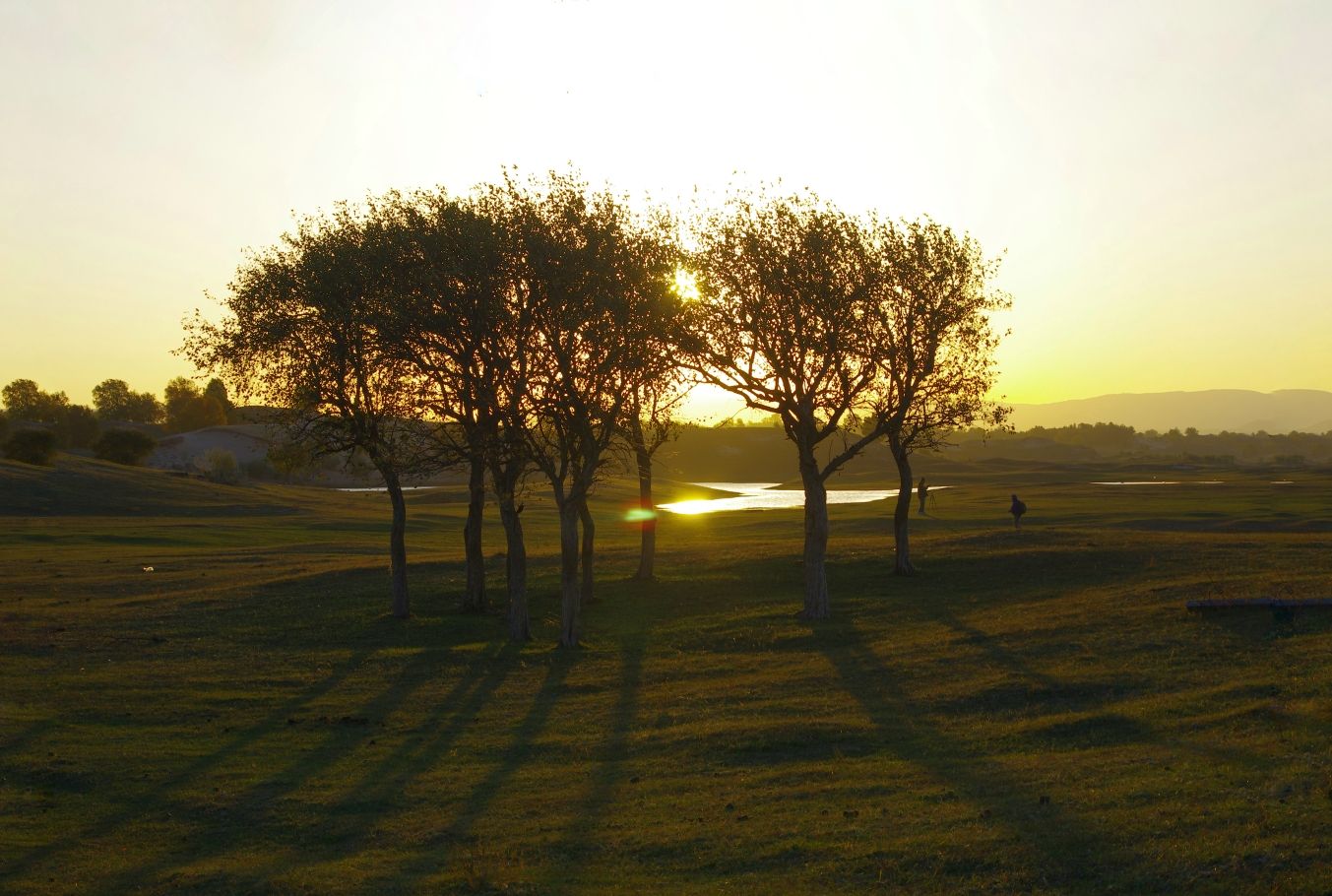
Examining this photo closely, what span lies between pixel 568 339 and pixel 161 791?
1699 centimetres

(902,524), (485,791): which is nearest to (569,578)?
(902,524)

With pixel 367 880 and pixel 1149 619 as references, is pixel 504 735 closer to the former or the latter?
pixel 367 880

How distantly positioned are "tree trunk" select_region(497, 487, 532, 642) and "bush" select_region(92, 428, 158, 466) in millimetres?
132396

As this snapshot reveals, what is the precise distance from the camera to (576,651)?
3450 cm

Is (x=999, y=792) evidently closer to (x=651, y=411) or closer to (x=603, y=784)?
(x=603, y=784)

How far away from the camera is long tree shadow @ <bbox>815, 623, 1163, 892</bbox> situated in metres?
13.0

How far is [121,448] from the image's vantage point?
15312cm

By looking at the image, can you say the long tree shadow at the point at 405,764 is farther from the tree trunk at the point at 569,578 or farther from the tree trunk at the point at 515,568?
the tree trunk at the point at 515,568

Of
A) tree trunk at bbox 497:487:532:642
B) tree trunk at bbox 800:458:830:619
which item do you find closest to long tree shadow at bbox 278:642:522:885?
tree trunk at bbox 497:487:532:642

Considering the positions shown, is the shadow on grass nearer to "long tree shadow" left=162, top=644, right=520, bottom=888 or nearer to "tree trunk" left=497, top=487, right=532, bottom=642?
"long tree shadow" left=162, top=644, right=520, bottom=888

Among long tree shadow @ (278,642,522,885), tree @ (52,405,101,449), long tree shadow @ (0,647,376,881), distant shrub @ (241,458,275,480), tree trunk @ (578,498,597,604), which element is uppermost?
tree @ (52,405,101,449)

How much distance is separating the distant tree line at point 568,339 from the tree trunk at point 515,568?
8 cm

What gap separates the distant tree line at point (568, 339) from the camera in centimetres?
3375

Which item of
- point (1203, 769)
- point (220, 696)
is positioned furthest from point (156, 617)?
point (1203, 769)
